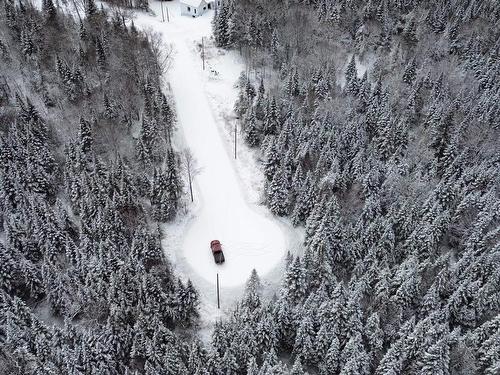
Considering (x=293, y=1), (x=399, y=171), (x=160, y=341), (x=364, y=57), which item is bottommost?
(x=160, y=341)

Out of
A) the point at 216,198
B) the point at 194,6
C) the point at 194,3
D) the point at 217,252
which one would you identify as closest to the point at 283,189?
the point at 216,198

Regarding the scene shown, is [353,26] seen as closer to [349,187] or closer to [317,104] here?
[317,104]

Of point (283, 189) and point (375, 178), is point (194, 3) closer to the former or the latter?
point (283, 189)

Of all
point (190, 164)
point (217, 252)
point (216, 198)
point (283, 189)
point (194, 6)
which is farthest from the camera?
point (194, 6)

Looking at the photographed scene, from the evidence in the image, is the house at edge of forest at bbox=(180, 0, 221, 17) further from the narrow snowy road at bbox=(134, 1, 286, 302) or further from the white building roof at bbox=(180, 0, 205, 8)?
the narrow snowy road at bbox=(134, 1, 286, 302)

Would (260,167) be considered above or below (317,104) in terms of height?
below

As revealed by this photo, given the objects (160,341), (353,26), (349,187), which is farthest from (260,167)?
(353,26)

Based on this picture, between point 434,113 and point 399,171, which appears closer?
point 399,171
